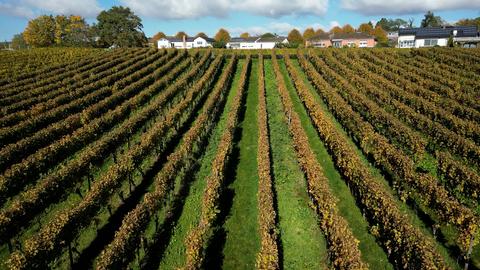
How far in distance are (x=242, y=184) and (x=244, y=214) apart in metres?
3.73

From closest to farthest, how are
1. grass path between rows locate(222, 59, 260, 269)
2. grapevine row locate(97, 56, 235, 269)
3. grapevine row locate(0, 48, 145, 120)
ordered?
grapevine row locate(97, 56, 235, 269), grass path between rows locate(222, 59, 260, 269), grapevine row locate(0, 48, 145, 120)

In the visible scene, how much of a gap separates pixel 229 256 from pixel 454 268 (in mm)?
10233

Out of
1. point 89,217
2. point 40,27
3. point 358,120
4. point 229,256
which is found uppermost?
point 40,27

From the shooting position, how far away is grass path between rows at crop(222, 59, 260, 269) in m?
18.8

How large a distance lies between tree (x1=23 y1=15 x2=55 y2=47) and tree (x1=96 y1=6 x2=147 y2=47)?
17738 millimetres

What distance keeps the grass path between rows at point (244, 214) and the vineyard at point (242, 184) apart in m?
0.10

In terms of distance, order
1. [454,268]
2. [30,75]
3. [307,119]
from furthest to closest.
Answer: [30,75] < [307,119] < [454,268]

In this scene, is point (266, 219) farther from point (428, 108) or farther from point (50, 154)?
point (428, 108)

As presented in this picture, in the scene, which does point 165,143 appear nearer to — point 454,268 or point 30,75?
point 454,268

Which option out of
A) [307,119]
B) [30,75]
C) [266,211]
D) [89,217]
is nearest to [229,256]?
[266,211]

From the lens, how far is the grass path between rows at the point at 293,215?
1848 centimetres

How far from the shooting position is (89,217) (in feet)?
65.9

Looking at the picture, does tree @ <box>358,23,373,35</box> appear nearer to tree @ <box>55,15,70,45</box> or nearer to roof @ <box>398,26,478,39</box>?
roof @ <box>398,26,478,39</box>

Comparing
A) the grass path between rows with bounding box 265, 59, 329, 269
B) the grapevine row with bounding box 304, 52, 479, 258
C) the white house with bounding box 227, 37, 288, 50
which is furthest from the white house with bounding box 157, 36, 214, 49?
the grass path between rows with bounding box 265, 59, 329, 269
